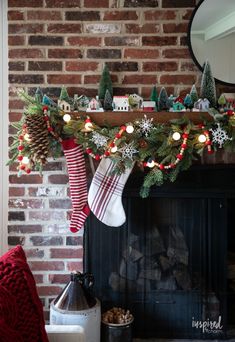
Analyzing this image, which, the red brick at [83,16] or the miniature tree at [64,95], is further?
the red brick at [83,16]

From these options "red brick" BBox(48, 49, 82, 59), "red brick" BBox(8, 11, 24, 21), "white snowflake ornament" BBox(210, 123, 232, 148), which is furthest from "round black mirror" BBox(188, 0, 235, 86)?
"red brick" BBox(8, 11, 24, 21)

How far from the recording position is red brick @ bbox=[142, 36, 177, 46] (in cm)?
246

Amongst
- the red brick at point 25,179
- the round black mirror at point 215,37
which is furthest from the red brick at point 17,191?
the round black mirror at point 215,37

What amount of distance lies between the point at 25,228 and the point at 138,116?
0.94 meters

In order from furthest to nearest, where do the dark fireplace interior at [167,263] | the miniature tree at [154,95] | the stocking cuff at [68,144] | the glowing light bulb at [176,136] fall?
the dark fireplace interior at [167,263], the miniature tree at [154,95], the stocking cuff at [68,144], the glowing light bulb at [176,136]

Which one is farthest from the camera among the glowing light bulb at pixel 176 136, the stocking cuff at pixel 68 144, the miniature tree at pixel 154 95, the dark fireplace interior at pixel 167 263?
the dark fireplace interior at pixel 167 263

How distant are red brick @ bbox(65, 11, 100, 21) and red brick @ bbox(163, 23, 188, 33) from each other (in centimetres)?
39

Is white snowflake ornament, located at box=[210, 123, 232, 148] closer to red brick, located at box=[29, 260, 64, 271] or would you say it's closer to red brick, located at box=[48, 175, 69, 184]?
red brick, located at box=[48, 175, 69, 184]

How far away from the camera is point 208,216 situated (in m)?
2.46

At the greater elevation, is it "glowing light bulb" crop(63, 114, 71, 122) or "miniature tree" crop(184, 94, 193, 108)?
"miniature tree" crop(184, 94, 193, 108)

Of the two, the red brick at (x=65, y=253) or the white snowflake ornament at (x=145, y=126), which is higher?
the white snowflake ornament at (x=145, y=126)

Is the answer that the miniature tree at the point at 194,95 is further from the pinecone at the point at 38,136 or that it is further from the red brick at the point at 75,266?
the red brick at the point at 75,266

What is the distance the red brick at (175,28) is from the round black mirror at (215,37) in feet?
0.17

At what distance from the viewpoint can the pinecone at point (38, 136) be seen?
2129 mm
